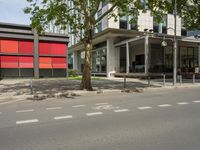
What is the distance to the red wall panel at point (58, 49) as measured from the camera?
30641mm

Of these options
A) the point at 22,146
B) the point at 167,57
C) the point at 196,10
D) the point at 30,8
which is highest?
the point at 196,10

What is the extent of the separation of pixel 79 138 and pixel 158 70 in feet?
86.3

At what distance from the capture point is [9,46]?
27.9 metres

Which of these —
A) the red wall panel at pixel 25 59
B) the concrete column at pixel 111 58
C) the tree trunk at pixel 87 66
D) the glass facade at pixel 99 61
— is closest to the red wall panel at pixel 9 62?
the red wall panel at pixel 25 59

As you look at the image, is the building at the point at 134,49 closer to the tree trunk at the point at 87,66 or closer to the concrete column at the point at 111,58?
the concrete column at the point at 111,58

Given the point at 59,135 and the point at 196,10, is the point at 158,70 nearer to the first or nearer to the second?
the point at 196,10

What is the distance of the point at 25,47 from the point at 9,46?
6.45ft

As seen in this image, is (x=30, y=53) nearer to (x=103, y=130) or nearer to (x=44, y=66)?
(x=44, y=66)

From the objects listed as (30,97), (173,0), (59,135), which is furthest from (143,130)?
(173,0)

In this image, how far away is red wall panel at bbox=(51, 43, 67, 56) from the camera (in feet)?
101

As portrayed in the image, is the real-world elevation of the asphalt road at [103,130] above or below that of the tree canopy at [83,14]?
below

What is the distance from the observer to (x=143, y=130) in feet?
18.9

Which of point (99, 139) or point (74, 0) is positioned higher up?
point (74, 0)

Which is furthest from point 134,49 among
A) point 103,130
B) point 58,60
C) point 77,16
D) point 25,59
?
point 103,130
